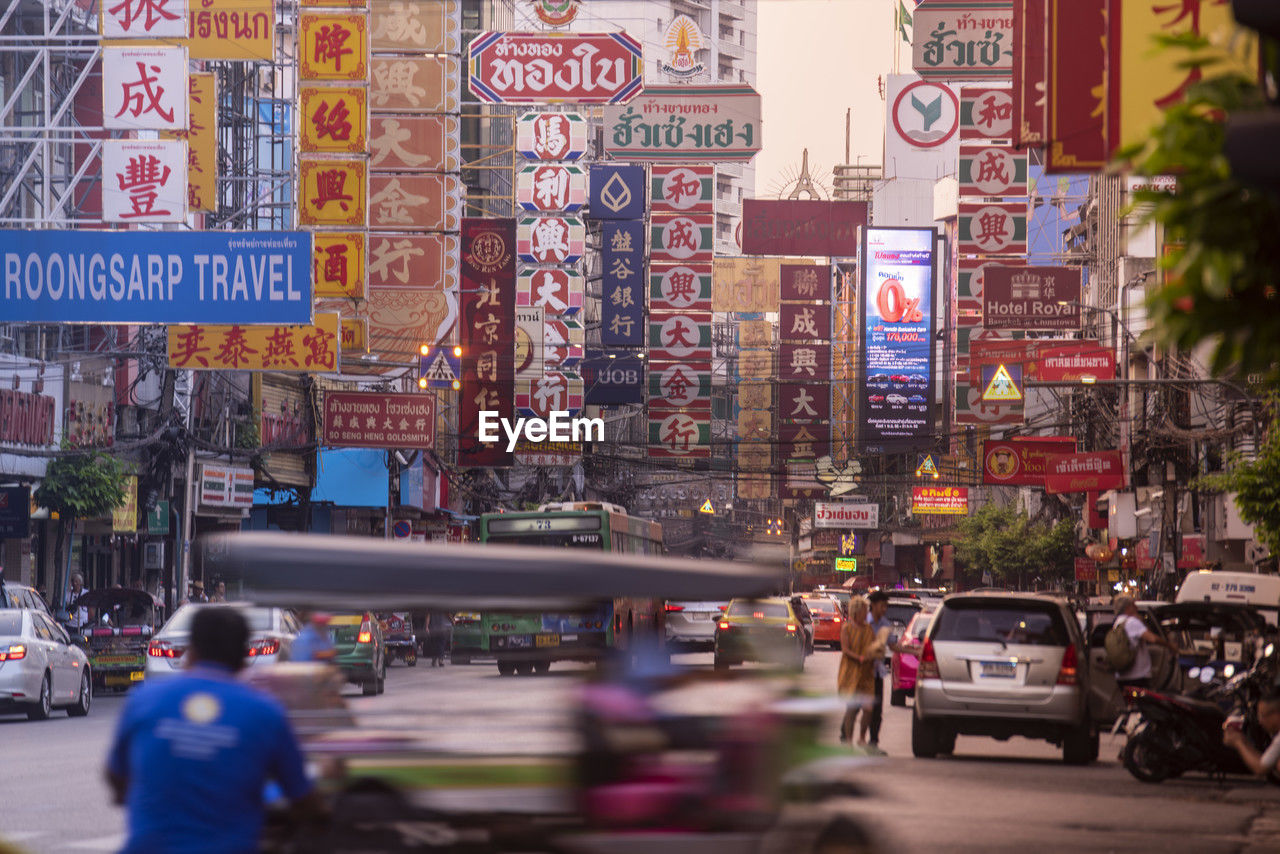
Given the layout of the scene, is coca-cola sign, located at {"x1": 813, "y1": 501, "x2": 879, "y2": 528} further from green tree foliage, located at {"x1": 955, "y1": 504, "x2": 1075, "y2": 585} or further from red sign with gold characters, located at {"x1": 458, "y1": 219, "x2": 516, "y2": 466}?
red sign with gold characters, located at {"x1": 458, "y1": 219, "x2": 516, "y2": 466}

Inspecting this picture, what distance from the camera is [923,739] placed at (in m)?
18.5

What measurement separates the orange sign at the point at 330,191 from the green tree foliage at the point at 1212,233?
2855 cm

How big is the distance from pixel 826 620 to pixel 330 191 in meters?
24.6

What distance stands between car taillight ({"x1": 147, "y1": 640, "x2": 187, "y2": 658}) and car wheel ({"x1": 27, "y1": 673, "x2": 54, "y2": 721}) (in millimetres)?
1346

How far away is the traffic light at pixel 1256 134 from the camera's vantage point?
4246mm

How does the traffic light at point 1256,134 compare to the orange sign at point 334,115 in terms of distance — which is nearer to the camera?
the traffic light at point 1256,134

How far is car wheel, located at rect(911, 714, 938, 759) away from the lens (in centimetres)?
1831

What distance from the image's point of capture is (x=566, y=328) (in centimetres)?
4903

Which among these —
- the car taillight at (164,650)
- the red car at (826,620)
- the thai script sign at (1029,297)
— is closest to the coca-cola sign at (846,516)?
the red car at (826,620)

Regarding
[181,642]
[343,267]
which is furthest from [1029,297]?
[181,642]

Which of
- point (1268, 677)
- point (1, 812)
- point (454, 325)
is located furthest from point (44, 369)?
point (1268, 677)

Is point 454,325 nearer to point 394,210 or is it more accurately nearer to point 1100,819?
point 394,210

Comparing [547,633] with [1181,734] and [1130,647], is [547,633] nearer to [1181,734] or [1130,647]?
[1181,734]

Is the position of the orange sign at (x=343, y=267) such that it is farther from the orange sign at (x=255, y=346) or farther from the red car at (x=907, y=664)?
the red car at (x=907, y=664)
